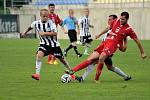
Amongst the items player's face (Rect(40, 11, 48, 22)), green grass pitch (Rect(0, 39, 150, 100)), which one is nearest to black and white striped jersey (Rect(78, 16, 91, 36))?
green grass pitch (Rect(0, 39, 150, 100))

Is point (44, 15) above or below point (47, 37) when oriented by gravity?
above

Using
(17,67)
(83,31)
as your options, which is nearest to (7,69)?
(17,67)

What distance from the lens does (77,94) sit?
39.1 ft

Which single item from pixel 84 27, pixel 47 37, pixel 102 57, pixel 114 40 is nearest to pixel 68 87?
pixel 102 57

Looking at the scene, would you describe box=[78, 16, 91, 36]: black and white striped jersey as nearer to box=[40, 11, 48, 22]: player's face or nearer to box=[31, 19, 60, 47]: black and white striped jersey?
box=[31, 19, 60, 47]: black and white striped jersey

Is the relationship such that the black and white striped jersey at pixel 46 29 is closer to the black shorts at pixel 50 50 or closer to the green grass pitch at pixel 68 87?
the black shorts at pixel 50 50

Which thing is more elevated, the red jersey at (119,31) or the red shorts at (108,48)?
the red jersey at (119,31)

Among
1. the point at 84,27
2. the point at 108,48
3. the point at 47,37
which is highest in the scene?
the point at 47,37

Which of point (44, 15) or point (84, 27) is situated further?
point (84, 27)

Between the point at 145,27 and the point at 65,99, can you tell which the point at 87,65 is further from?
the point at 145,27

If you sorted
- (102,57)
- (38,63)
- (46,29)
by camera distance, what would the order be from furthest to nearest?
(46,29), (38,63), (102,57)

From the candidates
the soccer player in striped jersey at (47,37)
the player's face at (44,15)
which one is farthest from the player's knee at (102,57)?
the player's face at (44,15)

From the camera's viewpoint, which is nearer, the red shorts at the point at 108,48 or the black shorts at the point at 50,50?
the red shorts at the point at 108,48

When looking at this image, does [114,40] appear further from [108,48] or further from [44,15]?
[44,15]
